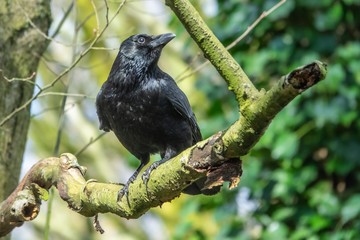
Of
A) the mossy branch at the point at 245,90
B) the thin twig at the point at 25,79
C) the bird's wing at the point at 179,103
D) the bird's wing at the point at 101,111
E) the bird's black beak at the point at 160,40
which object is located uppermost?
the thin twig at the point at 25,79

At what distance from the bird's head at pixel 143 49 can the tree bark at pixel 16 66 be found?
523mm

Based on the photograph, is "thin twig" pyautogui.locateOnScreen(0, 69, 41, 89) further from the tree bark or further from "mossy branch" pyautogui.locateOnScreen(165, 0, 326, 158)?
"mossy branch" pyautogui.locateOnScreen(165, 0, 326, 158)

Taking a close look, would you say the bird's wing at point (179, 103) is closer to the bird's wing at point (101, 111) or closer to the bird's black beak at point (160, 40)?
the bird's black beak at point (160, 40)

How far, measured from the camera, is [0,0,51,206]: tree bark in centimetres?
459

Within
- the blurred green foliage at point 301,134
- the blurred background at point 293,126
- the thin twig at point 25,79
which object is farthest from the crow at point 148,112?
the blurred green foliage at point 301,134

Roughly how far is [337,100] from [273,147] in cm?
59

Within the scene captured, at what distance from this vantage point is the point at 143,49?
484 centimetres

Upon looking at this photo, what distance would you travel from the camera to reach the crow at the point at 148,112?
4430mm

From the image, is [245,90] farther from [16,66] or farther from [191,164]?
[16,66]

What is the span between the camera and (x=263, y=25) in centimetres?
623

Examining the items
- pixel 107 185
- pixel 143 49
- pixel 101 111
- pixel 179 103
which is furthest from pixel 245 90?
pixel 143 49

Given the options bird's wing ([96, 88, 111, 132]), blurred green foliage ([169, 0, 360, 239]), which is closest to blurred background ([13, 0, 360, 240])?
blurred green foliage ([169, 0, 360, 239])

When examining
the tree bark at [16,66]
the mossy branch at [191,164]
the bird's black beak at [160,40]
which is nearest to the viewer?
the mossy branch at [191,164]

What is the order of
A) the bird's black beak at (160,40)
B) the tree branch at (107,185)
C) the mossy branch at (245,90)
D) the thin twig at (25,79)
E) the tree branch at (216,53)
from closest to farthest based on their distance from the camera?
the mossy branch at (245,90)
the tree branch at (216,53)
the tree branch at (107,185)
the thin twig at (25,79)
the bird's black beak at (160,40)
